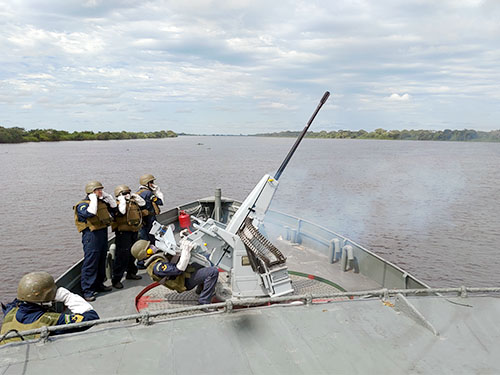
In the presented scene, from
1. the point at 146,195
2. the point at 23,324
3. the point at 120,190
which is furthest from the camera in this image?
the point at 146,195

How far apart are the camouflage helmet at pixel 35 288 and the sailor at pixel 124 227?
109 inches

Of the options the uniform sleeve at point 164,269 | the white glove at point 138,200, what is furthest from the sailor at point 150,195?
the uniform sleeve at point 164,269

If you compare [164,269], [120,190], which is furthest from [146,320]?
[120,190]

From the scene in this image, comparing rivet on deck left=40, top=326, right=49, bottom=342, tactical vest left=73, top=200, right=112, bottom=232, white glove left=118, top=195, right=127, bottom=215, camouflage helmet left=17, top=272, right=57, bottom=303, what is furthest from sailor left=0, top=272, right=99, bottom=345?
white glove left=118, top=195, right=127, bottom=215

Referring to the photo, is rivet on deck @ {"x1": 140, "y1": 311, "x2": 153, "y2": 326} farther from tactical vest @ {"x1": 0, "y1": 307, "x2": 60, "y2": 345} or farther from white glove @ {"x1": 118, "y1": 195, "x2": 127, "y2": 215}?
white glove @ {"x1": 118, "y1": 195, "x2": 127, "y2": 215}

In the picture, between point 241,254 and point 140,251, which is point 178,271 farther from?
point 241,254

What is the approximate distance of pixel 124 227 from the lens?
6090 millimetres

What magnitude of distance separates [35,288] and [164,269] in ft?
5.76

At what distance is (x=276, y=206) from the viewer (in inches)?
727

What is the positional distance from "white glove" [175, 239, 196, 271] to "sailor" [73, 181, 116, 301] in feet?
4.72

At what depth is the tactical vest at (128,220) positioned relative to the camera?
6061mm

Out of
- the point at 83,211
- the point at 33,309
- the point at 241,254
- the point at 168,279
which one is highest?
the point at 83,211

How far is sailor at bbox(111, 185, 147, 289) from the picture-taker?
19.9 feet

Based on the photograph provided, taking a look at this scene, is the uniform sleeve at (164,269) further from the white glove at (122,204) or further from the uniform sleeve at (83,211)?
the white glove at (122,204)
